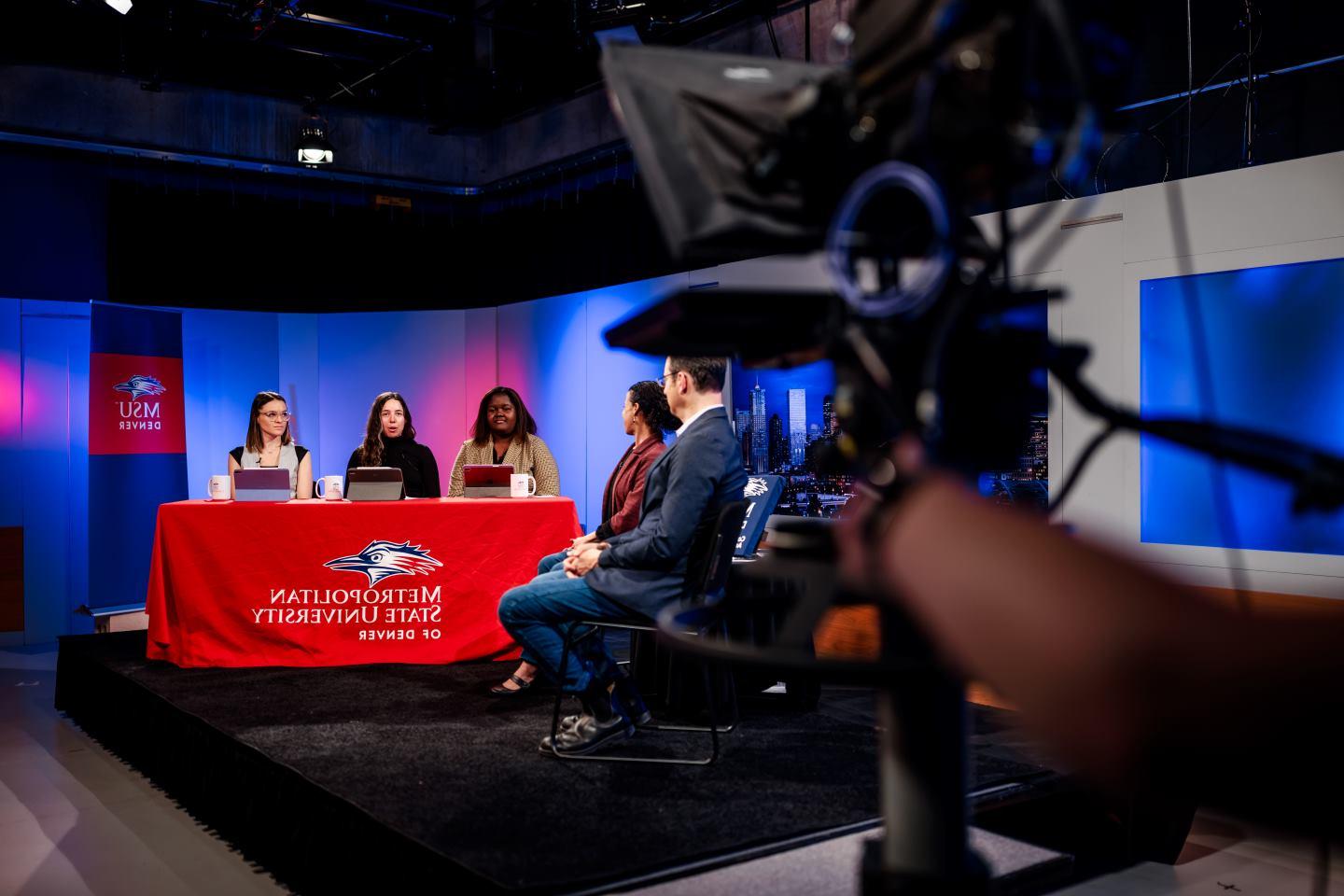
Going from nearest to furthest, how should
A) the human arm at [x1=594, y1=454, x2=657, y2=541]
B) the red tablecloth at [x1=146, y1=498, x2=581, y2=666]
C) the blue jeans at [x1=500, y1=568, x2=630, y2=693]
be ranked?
the blue jeans at [x1=500, y1=568, x2=630, y2=693], the human arm at [x1=594, y1=454, x2=657, y2=541], the red tablecloth at [x1=146, y1=498, x2=581, y2=666]

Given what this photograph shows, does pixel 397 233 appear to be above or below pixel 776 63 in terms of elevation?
above

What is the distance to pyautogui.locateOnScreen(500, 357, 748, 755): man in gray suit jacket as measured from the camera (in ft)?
9.57

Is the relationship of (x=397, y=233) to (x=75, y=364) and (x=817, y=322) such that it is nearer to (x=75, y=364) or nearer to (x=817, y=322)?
(x=75, y=364)

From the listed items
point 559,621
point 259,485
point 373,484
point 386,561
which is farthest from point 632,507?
point 259,485

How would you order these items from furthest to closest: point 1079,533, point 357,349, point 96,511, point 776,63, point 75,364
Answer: point 357,349, point 75,364, point 96,511, point 776,63, point 1079,533

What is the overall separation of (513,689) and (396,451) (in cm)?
186

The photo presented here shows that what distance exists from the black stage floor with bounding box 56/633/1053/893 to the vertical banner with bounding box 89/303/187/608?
2.14 meters

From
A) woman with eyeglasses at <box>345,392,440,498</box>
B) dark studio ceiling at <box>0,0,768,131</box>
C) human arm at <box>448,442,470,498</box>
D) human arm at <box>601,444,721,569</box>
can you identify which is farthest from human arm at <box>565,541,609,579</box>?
dark studio ceiling at <box>0,0,768,131</box>

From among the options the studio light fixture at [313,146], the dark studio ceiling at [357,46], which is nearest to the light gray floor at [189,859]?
the dark studio ceiling at [357,46]

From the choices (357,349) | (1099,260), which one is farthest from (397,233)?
(1099,260)

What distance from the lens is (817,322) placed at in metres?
0.63

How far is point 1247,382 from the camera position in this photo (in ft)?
12.5

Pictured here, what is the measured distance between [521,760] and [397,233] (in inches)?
226

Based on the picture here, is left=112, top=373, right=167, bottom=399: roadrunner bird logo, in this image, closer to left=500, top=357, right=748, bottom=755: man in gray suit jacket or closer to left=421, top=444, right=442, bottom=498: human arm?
left=421, top=444, right=442, bottom=498: human arm
